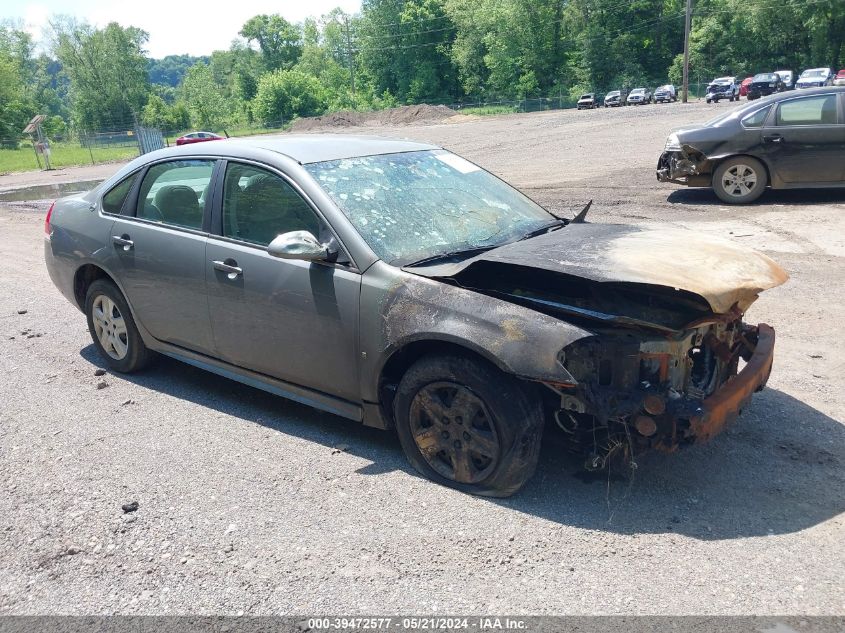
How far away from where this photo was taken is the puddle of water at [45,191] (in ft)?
75.7

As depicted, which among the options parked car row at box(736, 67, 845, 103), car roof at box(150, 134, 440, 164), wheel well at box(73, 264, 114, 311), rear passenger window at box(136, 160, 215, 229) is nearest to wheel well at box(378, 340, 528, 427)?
car roof at box(150, 134, 440, 164)

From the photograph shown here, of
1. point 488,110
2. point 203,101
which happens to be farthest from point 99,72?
point 488,110

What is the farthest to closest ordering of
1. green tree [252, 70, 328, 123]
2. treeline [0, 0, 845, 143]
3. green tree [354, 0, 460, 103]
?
green tree [354, 0, 460, 103]
green tree [252, 70, 328, 123]
treeline [0, 0, 845, 143]

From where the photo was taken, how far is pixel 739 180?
1123 cm

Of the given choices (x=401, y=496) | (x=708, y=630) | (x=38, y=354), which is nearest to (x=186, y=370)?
(x=38, y=354)

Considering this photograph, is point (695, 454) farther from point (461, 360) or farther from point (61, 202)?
point (61, 202)

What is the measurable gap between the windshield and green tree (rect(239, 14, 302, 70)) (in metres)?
116

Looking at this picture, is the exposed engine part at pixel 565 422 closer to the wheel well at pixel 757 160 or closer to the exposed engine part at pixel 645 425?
the exposed engine part at pixel 645 425

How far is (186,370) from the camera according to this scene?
579 cm

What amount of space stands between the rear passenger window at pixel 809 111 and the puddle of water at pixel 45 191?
1962cm

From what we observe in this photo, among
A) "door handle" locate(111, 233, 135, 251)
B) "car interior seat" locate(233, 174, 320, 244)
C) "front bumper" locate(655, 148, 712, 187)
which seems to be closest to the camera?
"car interior seat" locate(233, 174, 320, 244)

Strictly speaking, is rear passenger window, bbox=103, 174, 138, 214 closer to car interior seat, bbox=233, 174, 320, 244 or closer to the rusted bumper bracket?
car interior seat, bbox=233, 174, 320, 244

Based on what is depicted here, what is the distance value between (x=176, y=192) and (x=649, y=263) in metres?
3.14

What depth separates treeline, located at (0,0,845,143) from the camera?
7044 cm
